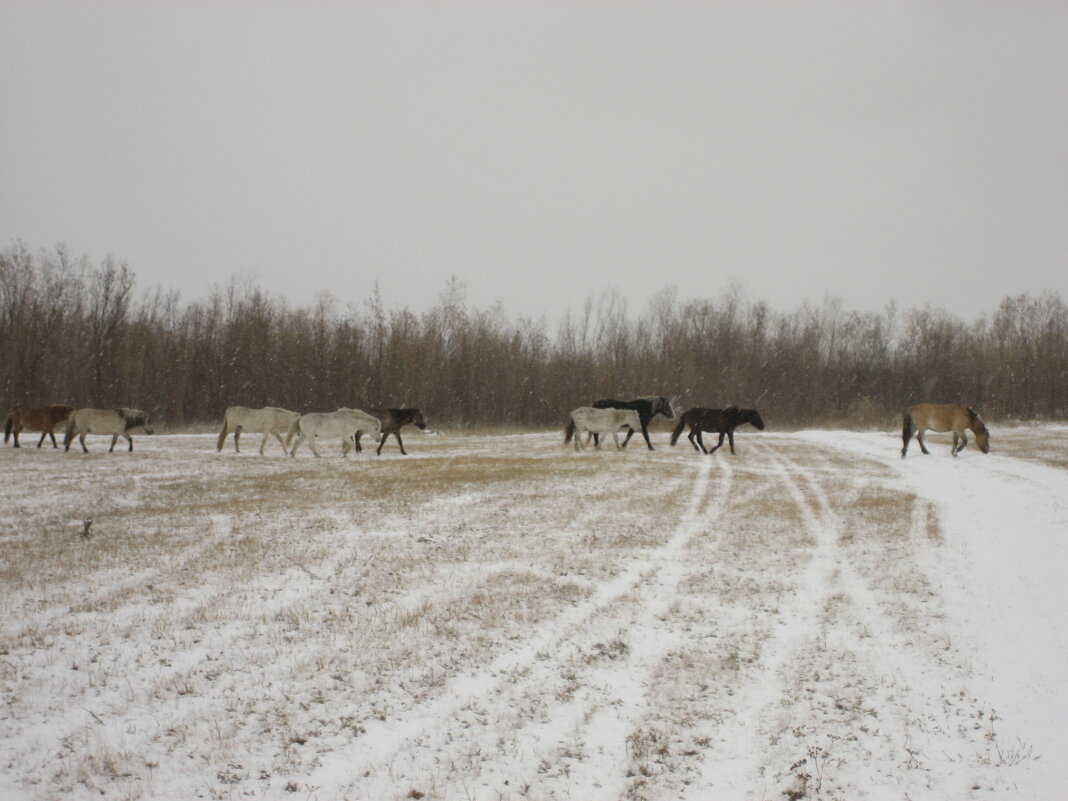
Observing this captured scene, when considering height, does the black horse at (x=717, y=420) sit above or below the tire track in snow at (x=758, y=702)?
above

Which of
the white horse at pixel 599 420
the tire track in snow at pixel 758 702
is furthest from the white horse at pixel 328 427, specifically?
the tire track in snow at pixel 758 702

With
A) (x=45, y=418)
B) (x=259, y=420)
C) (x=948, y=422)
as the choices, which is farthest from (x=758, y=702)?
(x=45, y=418)

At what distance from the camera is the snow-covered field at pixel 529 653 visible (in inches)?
194

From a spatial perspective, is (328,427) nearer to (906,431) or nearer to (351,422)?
(351,422)

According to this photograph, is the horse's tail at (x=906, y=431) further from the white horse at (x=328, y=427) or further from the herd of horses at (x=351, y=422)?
the white horse at (x=328, y=427)

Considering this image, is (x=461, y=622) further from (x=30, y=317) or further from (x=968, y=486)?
(x=30, y=317)

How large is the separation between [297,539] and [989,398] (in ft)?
259

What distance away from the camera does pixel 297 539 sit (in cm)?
1104

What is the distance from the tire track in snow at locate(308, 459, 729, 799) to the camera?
16.0ft

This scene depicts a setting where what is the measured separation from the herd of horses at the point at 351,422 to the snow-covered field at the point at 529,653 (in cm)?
1126

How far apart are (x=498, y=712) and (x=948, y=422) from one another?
26.3m

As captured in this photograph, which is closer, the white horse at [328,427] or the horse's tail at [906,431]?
the white horse at [328,427]

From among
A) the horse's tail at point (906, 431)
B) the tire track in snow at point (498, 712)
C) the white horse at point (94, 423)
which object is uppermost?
the horse's tail at point (906, 431)

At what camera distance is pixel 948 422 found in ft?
87.2
